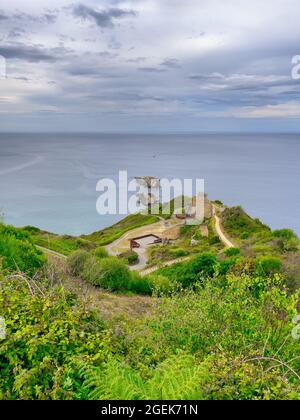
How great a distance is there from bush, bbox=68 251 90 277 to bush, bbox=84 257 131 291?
36 cm

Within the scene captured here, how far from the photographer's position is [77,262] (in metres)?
23.3

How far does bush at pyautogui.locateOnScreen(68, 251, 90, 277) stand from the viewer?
2249 centimetres

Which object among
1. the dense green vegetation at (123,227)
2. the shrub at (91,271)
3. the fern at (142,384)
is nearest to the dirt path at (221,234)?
the dense green vegetation at (123,227)

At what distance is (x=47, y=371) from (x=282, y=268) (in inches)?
920

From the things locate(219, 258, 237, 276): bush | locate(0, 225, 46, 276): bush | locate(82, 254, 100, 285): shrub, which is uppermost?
locate(0, 225, 46, 276): bush

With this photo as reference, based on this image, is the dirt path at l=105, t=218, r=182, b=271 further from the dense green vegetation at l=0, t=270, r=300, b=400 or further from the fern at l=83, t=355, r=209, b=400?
the fern at l=83, t=355, r=209, b=400

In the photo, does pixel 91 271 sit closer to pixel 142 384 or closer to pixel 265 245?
pixel 142 384

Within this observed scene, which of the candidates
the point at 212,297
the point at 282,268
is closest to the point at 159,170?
the point at 282,268

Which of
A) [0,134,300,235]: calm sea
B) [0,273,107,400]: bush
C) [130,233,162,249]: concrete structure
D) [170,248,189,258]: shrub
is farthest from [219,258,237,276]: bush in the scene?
[0,134,300,235]: calm sea

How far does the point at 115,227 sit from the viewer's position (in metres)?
77.4

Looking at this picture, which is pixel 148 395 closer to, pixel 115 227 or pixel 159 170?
pixel 115 227

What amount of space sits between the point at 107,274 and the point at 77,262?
1981 millimetres

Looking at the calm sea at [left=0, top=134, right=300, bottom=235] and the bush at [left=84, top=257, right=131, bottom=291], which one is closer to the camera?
the bush at [left=84, top=257, right=131, bottom=291]

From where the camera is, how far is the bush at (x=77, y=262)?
2249 cm
